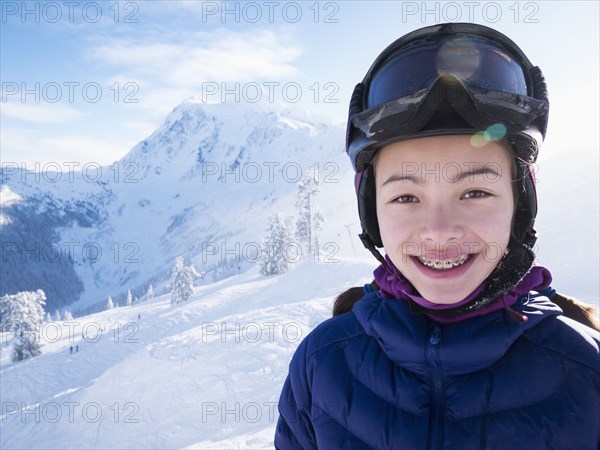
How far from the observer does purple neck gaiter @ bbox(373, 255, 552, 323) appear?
1941mm

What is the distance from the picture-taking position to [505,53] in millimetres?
2314

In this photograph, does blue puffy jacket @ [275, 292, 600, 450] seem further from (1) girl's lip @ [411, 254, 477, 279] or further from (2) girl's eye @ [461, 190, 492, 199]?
(2) girl's eye @ [461, 190, 492, 199]

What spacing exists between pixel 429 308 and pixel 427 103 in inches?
41.1

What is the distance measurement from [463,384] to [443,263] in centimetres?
58

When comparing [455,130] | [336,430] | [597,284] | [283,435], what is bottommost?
[597,284]

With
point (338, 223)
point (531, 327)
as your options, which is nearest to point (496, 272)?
point (531, 327)

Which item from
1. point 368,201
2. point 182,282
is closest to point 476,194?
point 368,201

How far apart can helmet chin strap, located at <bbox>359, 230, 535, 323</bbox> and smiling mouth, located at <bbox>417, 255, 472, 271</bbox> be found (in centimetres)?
22

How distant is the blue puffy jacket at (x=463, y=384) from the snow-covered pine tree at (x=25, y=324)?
51628 millimetres

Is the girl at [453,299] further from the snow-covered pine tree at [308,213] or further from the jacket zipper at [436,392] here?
the snow-covered pine tree at [308,213]

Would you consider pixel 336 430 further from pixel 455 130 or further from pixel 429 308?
pixel 455 130

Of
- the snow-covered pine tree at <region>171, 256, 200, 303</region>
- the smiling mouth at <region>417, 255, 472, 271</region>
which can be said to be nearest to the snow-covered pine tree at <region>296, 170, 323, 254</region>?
the snow-covered pine tree at <region>171, 256, 200, 303</region>

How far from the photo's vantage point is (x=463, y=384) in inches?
72.1

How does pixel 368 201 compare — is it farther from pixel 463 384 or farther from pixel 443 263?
pixel 463 384
